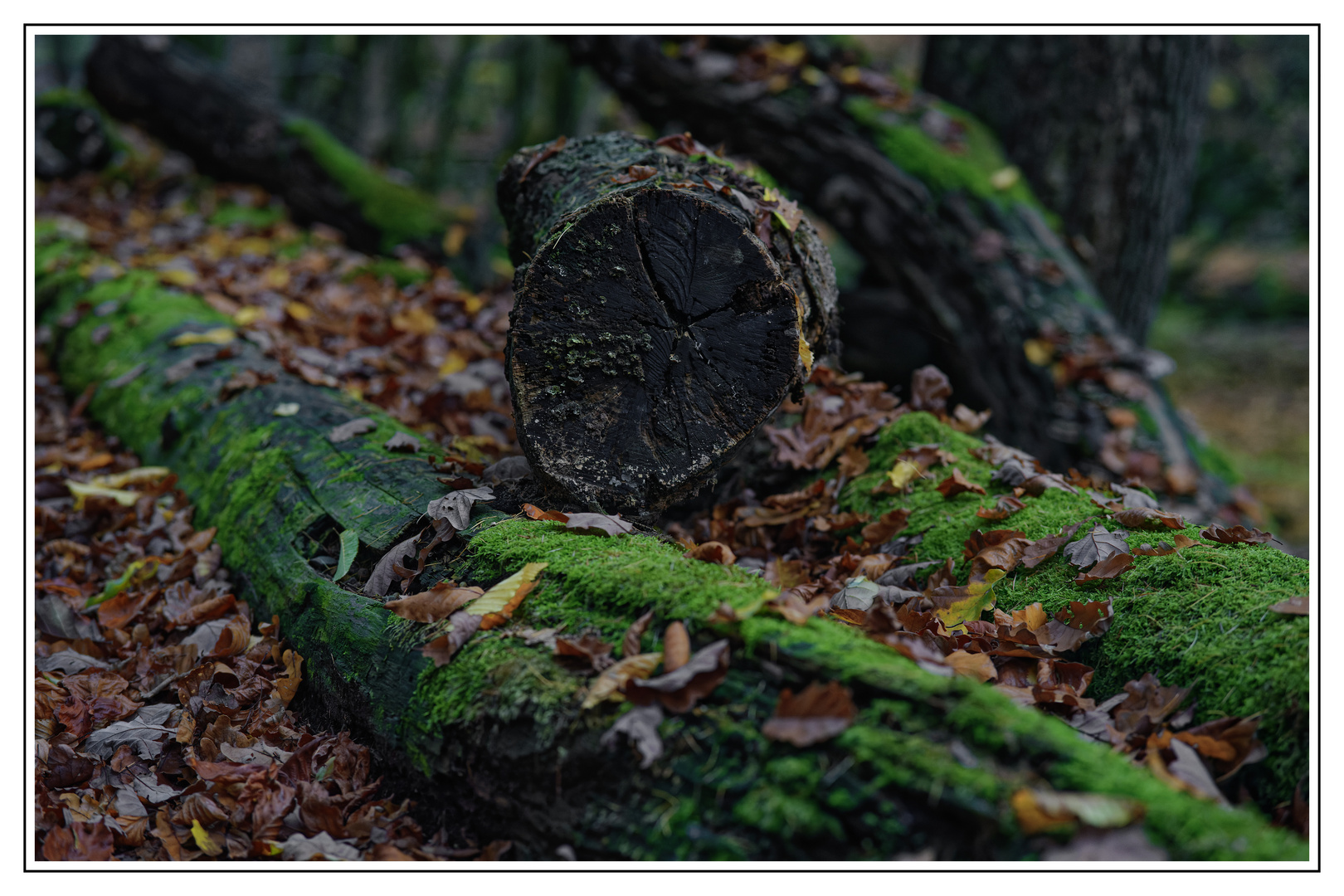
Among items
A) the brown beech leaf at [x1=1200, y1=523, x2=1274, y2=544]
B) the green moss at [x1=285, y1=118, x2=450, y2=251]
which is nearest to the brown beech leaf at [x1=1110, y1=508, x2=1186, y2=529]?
the brown beech leaf at [x1=1200, y1=523, x2=1274, y2=544]

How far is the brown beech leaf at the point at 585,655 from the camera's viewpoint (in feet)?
6.57

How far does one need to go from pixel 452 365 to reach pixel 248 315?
1345 millimetres

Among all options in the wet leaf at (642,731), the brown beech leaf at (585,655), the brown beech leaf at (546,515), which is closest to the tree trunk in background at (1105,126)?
the brown beech leaf at (546,515)

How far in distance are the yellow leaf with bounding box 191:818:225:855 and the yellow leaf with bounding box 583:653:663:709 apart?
1.15m

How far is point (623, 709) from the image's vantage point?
188 cm

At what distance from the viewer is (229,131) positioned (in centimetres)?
750

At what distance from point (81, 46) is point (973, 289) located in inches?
Result: 523

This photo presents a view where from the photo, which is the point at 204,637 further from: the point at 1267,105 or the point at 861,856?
the point at 1267,105

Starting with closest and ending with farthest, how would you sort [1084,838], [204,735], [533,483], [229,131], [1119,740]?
[1084,838], [1119,740], [204,735], [533,483], [229,131]

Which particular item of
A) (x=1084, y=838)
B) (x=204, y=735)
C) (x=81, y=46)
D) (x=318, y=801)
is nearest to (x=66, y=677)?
(x=204, y=735)

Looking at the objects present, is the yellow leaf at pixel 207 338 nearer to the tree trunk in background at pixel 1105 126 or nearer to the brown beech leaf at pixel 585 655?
the brown beech leaf at pixel 585 655

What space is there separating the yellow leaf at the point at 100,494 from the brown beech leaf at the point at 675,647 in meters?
3.00

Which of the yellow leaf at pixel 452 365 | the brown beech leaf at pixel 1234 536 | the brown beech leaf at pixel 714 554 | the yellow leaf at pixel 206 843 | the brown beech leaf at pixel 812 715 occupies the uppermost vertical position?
the yellow leaf at pixel 452 365

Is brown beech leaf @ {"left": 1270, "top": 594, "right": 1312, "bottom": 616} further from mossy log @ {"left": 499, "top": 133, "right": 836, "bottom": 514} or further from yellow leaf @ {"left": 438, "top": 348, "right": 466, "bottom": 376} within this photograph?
yellow leaf @ {"left": 438, "top": 348, "right": 466, "bottom": 376}
